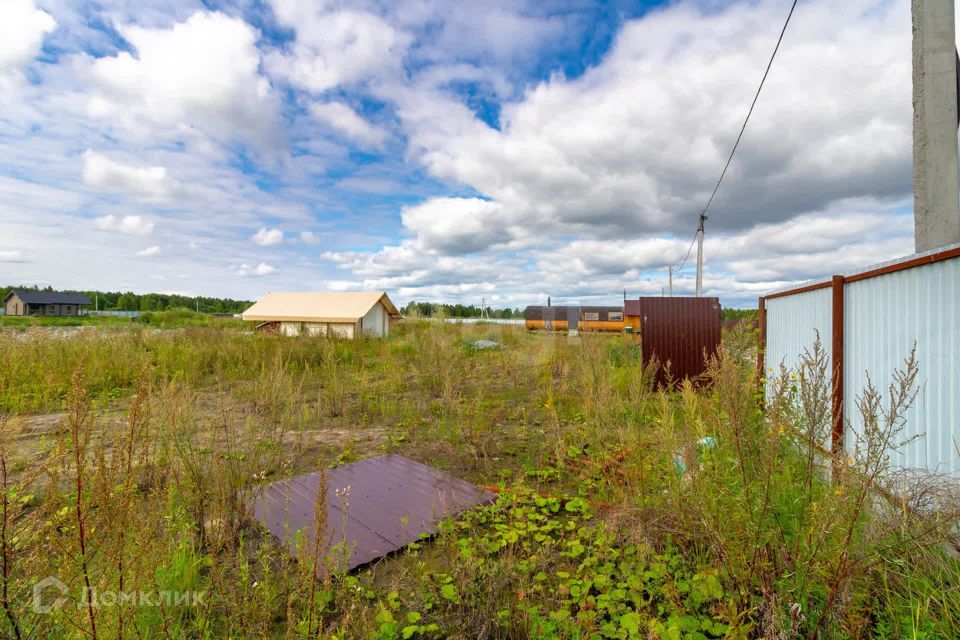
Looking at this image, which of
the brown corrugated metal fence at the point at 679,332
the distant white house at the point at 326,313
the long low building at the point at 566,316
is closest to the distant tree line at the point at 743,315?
the brown corrugated metal fence at the point at 679,332

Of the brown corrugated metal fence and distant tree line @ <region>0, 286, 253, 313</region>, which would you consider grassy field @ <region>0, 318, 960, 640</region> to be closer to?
the brown corrugated metal fence

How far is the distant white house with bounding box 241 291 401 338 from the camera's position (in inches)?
663

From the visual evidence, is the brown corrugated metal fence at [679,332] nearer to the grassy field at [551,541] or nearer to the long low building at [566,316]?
the grassy field at [551,541]

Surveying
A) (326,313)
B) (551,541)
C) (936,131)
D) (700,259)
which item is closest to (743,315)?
(936,131)

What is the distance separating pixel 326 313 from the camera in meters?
17.4

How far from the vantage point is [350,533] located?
10.3 ft

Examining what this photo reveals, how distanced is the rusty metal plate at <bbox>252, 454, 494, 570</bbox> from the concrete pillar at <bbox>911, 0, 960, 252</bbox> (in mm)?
3940

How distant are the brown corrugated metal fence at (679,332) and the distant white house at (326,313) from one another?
10.8m

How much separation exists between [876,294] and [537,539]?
9.91 feet

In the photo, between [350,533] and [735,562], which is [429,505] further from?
[735,562]

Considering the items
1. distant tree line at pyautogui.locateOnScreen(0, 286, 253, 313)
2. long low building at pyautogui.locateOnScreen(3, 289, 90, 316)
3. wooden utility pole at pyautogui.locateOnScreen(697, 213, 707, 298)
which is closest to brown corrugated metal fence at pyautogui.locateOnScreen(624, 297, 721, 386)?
wooden utility pole at pyautogui.locateOnScreen(697, 213, 707, 298)

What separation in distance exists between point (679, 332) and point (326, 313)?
43.6ft

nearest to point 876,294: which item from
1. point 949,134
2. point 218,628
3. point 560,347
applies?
point 949,134

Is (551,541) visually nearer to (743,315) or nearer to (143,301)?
(743,315)
